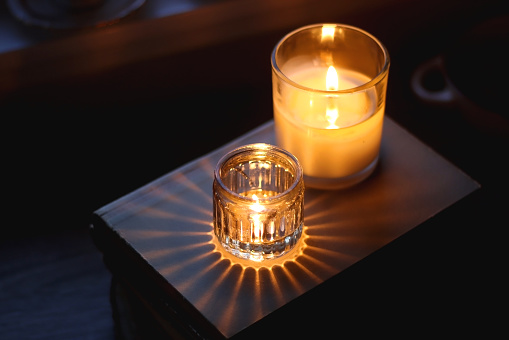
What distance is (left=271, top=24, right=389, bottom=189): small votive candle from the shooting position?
0.65m

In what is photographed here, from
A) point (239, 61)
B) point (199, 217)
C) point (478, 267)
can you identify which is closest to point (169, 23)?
point (239, 61)

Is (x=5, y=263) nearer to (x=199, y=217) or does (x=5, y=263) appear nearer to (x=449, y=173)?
(x=199, y=217)

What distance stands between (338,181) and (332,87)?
0.09 meters

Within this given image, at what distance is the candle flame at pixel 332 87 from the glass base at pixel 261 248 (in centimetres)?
10

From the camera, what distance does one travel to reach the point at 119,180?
0.84 metres

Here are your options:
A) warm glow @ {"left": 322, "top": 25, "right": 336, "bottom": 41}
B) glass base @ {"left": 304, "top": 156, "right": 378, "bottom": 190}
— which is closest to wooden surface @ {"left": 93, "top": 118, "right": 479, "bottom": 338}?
glass base @ {"left": 304, "top": 156, "right": 378, "bottom": 190}

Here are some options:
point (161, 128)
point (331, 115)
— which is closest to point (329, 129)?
point (331, 115)

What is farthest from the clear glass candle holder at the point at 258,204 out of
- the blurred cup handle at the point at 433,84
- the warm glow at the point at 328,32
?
the blurred cup handle at the point at 433,84

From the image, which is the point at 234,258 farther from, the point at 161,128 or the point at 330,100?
the point at 161,128

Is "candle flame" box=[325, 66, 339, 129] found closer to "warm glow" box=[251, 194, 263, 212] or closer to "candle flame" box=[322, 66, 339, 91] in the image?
"candle flame" box=[322, 66, 339, 91]

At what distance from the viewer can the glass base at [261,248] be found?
0.62 meters

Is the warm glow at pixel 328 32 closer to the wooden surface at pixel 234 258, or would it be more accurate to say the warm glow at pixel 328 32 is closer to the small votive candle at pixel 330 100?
the small votive candle at pixel 330 100

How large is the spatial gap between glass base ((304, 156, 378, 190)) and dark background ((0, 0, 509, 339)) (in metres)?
0.07

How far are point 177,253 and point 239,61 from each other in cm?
39
